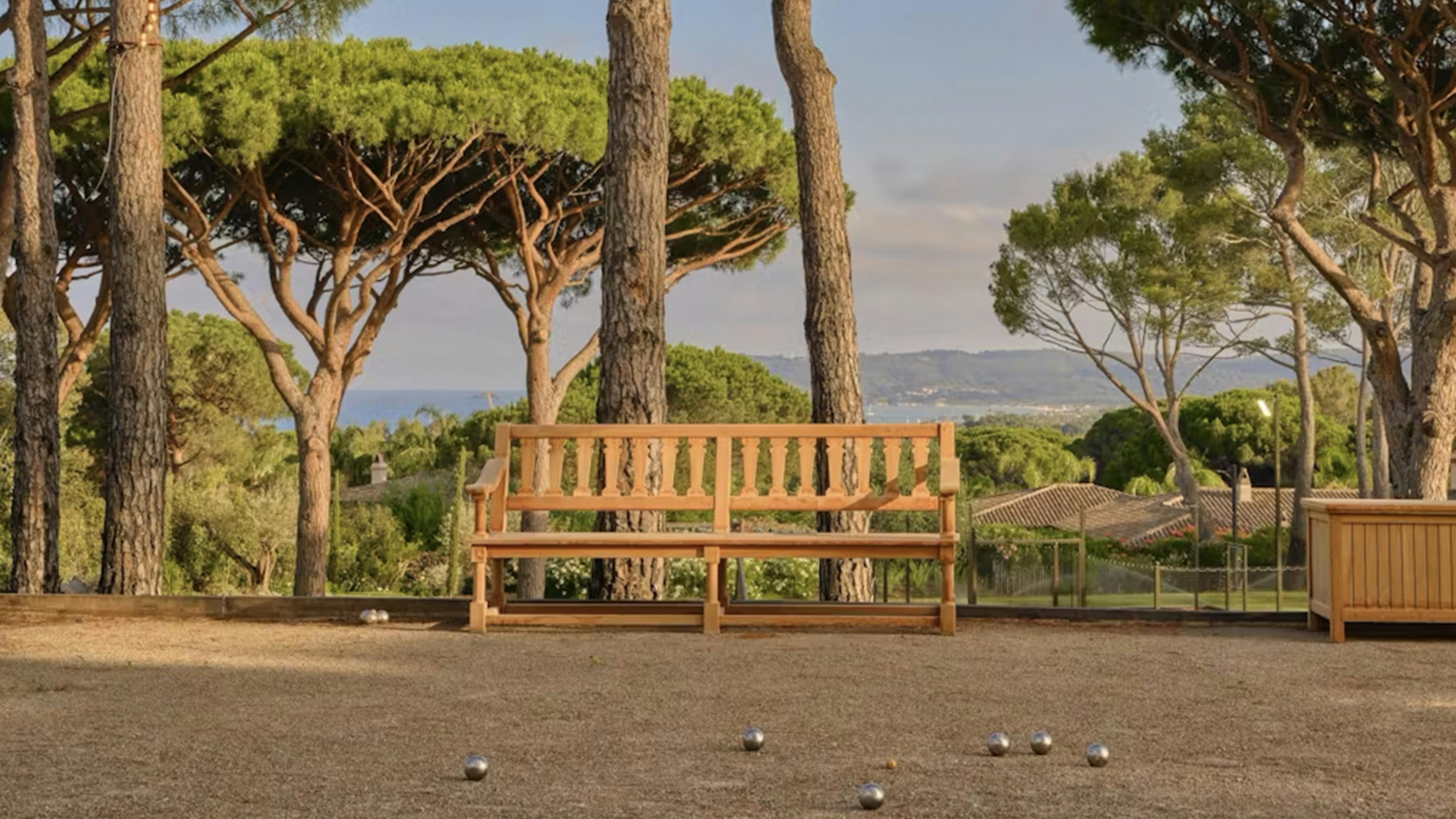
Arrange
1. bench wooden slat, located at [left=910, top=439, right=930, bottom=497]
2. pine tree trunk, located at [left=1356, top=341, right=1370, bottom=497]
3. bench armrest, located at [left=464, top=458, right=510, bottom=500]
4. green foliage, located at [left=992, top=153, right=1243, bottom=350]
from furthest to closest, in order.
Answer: green foliage, located at [left=992, top=153, right=1243, bottom=350] → pine tree trunk, located at [left=1356, top=341, right=1370, bottom=497] → bench wooden slat, located at [left=910, top=439, right=930, bottom=497] → bench armrest, located at [left=464, top=458, right=510, bottom=500]

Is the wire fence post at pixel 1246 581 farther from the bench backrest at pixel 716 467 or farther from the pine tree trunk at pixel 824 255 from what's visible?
the bench backrest at pixel 716 467

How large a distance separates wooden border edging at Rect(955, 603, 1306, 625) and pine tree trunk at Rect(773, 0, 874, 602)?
67.5 inches

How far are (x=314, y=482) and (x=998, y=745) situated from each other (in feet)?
39.6

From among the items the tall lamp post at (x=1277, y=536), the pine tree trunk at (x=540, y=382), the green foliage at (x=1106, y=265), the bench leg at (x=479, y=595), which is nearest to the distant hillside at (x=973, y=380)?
the green foliage at (x=1106, y=265)

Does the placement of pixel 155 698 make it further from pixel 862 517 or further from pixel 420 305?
pixel 420 305

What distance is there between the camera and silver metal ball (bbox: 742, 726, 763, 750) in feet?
11.3

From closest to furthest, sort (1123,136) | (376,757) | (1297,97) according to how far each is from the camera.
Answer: (376,757) → (1297,97) → (1123,136)

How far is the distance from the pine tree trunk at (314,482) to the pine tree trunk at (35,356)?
6847mm

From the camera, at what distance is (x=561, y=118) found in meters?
14.8

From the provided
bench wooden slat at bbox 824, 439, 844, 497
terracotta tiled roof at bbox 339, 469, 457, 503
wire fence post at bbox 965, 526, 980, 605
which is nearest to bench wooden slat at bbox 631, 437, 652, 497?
bench wooden slat at bbox 824, 439, 844, 497

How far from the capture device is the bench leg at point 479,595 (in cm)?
546

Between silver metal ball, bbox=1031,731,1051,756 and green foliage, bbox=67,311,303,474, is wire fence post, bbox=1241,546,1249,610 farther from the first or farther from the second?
green foliage, bbox=67,311,303,474

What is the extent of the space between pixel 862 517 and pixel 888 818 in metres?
4.88

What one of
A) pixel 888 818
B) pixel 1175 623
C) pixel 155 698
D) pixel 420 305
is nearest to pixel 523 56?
pixel 420 305
